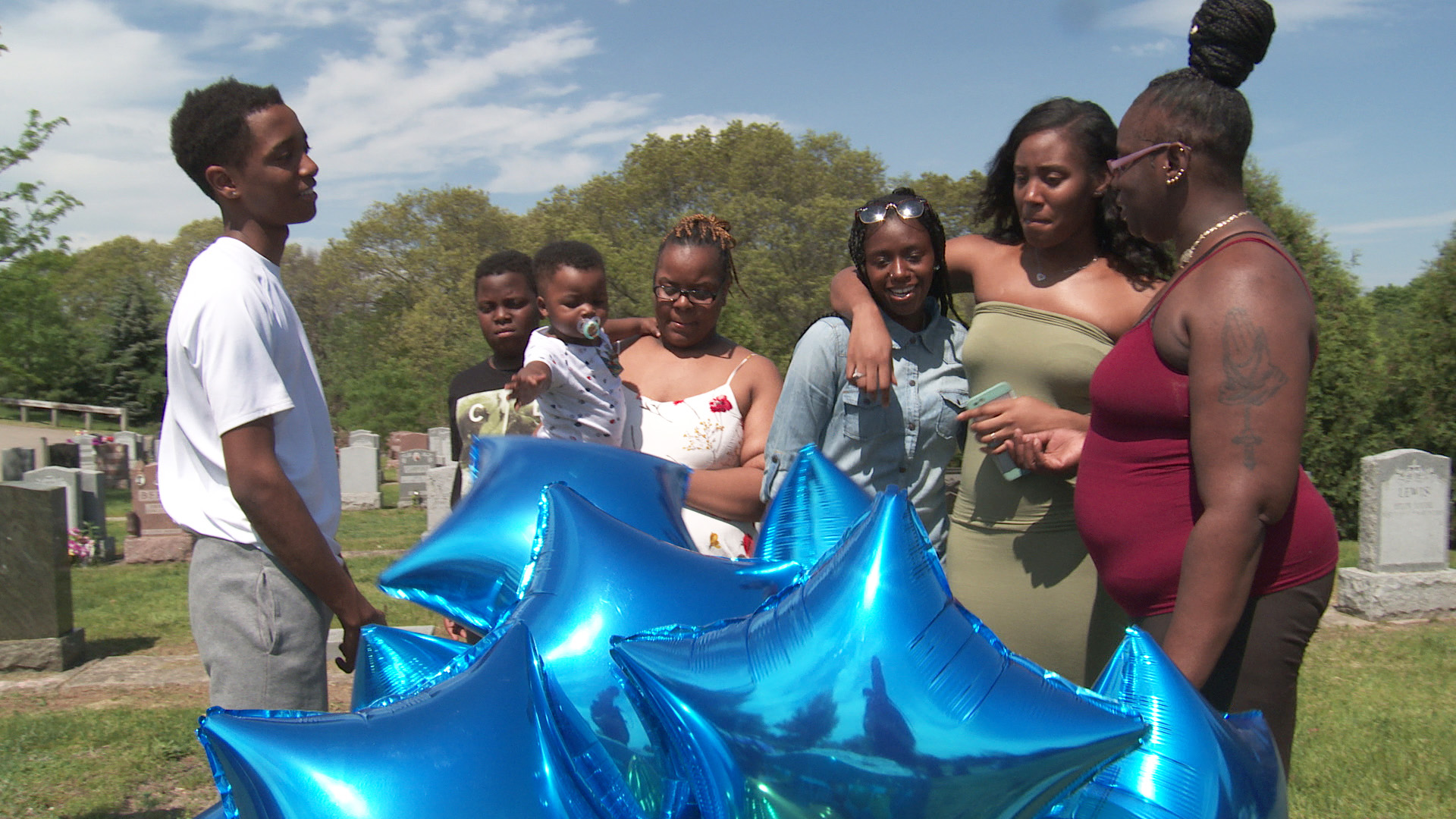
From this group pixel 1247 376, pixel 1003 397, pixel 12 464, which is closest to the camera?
pixel 1247 376

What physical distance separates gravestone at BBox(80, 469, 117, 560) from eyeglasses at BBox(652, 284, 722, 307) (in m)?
10.4

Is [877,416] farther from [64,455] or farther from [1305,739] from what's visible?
[64,455]

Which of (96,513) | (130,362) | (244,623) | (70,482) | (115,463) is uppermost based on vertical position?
(130,362)

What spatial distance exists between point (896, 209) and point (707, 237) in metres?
0.54

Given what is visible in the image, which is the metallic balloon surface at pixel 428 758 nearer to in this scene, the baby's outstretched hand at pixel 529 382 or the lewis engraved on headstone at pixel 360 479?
the baby's outstretched hand at pixel 529 382

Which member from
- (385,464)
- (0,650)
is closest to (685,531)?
(0,650)

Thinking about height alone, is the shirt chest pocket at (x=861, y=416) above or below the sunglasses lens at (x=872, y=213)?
below

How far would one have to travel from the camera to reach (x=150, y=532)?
35.5 feet

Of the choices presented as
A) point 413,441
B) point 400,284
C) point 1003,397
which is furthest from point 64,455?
point 400,284

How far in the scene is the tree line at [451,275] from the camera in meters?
26.6

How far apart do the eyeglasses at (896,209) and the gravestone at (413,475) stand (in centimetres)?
1444

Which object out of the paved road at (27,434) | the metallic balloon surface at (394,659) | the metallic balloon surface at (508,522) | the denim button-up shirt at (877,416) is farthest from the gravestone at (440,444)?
the metallic balloon surface at (394,659)

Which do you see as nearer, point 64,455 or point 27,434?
point 64,455

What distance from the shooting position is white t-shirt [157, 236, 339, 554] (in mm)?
1873
